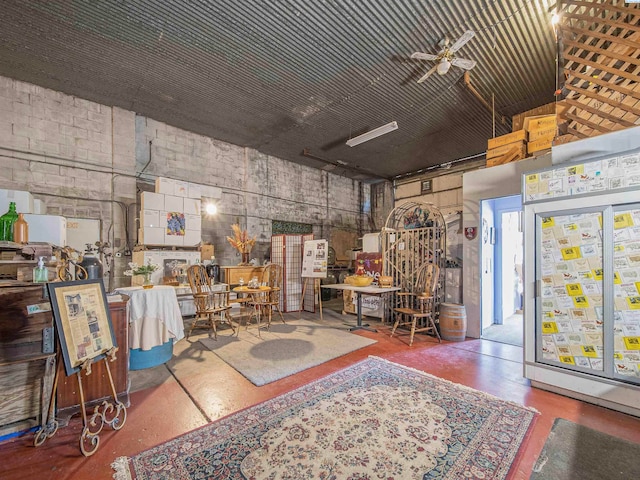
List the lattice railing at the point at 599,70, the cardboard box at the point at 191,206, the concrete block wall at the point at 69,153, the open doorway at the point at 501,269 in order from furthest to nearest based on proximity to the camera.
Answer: the cardboard box at the point at 191,206, the open doorway at the point at 501,269, the concrete block wall at the point at 69,153, the lattice railing at the point at 599,70

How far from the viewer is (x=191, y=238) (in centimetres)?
617

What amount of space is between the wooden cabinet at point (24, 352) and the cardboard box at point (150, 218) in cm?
361

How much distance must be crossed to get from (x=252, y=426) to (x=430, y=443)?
1.38m

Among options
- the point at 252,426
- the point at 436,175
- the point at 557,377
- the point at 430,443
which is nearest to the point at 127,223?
the point at 252,426

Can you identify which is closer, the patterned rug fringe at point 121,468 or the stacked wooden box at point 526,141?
the patterned rug fringe at point 121,468

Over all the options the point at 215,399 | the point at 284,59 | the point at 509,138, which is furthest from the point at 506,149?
the point at 215,399

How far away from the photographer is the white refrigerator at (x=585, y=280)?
2.52m

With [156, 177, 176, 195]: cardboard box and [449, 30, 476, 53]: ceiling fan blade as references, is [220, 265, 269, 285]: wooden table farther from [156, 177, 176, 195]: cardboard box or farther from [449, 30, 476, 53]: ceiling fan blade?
[449, 30, 476, 53]: ceiling fan blade

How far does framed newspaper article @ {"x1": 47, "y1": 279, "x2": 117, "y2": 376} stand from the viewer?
192cm

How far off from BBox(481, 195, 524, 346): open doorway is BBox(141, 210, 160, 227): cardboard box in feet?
20.6

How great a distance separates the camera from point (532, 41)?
4.21m

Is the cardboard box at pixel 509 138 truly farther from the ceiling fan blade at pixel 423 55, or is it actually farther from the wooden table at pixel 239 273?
the wooden table at pixel 239 273

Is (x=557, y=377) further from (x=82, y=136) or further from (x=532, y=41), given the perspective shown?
(x=82, y=136)

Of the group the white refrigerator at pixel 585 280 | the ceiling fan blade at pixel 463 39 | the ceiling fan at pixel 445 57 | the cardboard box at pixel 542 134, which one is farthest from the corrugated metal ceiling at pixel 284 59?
the white refrigerator at pixel 585 280
